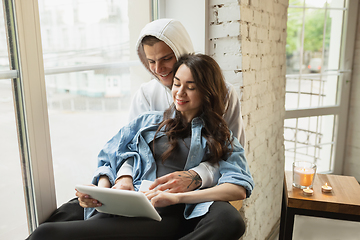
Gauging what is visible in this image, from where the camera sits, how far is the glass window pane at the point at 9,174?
3.66 ft

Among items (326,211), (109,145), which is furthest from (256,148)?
(109,145)

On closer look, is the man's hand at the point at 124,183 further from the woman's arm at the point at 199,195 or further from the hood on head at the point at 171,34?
the hood on head at the point at 171,34

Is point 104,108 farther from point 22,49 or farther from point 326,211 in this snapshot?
point 326,211

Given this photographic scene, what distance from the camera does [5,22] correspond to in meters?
1.07

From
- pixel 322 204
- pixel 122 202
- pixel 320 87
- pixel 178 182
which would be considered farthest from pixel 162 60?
pixel 320 87

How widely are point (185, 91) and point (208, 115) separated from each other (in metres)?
0.15

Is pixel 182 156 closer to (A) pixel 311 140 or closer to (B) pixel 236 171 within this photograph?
(B) pixel 236 171

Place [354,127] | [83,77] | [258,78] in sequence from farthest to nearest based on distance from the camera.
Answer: [354,127]
[258,78]
[83,77]

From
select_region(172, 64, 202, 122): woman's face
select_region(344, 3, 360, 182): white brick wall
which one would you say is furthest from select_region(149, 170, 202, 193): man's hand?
select_region(344, 3, 360, 182): white brick wall

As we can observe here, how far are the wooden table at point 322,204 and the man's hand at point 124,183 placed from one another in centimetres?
87

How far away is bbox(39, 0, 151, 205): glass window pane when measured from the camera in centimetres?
133

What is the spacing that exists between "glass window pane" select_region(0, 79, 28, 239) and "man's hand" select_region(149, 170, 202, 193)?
54 cm

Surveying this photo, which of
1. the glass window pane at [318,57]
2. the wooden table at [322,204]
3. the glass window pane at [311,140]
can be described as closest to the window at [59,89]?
the wooden table at [322,204]

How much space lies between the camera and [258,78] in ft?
6.49
